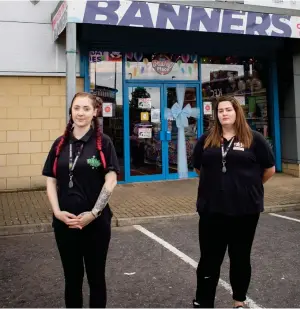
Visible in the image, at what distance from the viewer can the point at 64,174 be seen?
9.26ft

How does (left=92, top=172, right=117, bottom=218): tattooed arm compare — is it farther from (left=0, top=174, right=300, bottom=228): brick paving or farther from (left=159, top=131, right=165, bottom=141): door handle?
(left=159, top=131, right=165, bottom=141): door handle

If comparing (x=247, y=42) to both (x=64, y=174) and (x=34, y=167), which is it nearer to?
(x=34, y=167)

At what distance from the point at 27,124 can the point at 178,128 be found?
3.74 meters

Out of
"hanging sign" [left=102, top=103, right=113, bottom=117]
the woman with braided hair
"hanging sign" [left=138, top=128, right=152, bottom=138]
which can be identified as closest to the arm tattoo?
the woman with braided hair

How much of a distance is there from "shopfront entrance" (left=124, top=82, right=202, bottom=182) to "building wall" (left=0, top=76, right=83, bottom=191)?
69.6 inches

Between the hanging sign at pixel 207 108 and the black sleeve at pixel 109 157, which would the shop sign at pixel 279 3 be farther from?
the black sleeve at pixel 109 157

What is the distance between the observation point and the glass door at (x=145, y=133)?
398 inches

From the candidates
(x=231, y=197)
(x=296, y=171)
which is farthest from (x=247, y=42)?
(x=231, y=197)

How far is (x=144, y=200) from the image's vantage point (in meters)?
8.23

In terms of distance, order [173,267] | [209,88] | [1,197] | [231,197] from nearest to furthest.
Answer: [231,197] < [173,267] < [1,197] < [209,88]

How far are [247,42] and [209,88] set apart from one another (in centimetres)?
161

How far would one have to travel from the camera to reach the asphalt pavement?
3.72 metres

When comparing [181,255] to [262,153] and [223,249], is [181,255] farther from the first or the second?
[262,153]

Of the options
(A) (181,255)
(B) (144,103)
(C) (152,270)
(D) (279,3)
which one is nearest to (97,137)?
(C) (152,270)
